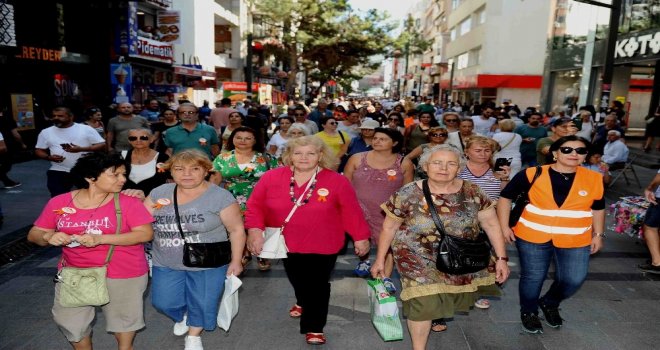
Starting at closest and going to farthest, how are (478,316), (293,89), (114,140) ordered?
(478,316) → (114,140) → (293,89)

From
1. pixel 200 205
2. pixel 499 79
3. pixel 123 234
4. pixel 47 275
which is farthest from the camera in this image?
pixel 499 79

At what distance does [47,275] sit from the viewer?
18.4 feet

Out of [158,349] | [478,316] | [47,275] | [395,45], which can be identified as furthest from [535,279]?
[395,45]

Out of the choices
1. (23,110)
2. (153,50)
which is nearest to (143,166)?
(23,110)

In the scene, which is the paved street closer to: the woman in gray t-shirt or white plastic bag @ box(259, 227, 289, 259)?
the woman in gray t-shirt

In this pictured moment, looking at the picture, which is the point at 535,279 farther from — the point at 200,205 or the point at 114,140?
the point at 114,140

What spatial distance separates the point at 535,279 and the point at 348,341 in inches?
63.2

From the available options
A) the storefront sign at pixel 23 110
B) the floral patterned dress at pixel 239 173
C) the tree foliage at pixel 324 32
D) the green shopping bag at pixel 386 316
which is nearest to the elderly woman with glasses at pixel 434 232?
the green shopping bag at pixel 386 316

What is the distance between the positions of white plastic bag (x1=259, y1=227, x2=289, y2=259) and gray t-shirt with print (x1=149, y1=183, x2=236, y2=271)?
0.42m

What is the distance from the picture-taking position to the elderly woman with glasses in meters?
3.39

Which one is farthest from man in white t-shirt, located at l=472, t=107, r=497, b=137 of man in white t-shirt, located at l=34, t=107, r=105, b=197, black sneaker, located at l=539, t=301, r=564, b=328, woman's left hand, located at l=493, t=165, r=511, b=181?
man in white t-shirt, located at l=34, t=107, r=105, b=197

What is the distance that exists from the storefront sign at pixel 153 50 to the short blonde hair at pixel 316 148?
16465 mm

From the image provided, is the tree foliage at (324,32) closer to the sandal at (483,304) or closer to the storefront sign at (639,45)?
the storefront sign at (639,45)

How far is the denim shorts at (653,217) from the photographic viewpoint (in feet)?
18.8
